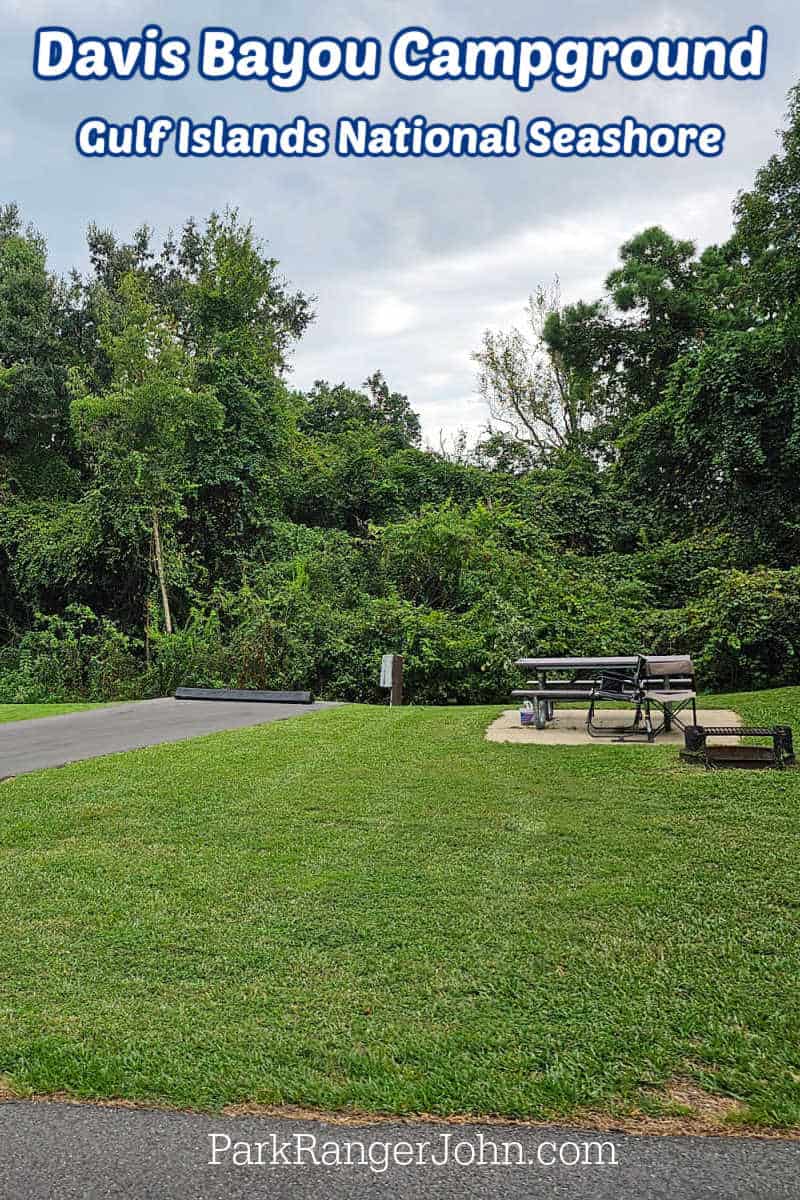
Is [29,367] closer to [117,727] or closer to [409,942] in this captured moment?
[117,727]

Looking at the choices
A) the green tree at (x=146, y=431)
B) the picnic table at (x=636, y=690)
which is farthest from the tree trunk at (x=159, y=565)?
the picnic table at (x=636, y=690)

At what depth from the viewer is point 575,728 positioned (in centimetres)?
780

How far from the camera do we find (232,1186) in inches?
72.2

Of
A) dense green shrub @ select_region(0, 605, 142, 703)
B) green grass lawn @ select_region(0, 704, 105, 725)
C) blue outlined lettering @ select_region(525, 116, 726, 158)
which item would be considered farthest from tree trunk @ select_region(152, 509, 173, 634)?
blue outlined lettering @ select_region(525, 116, 726, 158)

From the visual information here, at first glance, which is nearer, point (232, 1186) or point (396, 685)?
point (232, 1186)

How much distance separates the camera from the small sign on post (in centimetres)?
1148

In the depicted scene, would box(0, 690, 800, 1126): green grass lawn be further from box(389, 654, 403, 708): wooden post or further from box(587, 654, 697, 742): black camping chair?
box(389, 654, 403, 708): wooden post

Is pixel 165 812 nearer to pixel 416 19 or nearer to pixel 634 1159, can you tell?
pixel 634 1159

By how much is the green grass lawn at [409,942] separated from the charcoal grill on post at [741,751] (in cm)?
30

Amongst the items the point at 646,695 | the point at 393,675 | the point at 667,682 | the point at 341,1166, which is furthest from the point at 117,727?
the point at 341,1166

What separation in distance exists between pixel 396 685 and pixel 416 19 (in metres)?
7.59

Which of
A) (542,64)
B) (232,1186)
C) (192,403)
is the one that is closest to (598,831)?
(232,1186)

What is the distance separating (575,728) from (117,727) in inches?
183

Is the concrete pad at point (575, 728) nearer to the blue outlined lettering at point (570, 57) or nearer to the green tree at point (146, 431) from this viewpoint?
the blue outlined lettering at point (570, 57)
